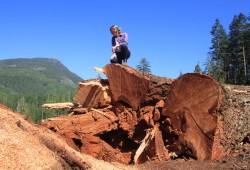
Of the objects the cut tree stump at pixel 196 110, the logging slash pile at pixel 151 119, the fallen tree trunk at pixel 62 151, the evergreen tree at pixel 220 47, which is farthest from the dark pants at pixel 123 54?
the evergreen tree at pixel 220 47

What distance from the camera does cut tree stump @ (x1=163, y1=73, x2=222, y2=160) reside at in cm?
680

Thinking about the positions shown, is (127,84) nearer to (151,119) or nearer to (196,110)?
(151,119)

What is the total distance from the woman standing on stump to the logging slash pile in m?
0.94

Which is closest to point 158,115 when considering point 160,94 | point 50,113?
point 160,94

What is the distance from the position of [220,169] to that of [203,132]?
2.93 ft

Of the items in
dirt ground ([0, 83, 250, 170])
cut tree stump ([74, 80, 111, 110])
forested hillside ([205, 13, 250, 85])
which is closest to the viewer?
dirt ground ([0, 83, 250, 170])

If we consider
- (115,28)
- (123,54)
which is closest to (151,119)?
(123,54)

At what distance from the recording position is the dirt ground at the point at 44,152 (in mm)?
4688

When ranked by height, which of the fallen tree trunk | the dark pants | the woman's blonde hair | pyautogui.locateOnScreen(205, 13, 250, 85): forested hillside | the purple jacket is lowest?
the fallen tree trunk

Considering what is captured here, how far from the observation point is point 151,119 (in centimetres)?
761

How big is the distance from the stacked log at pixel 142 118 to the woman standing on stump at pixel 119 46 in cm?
98

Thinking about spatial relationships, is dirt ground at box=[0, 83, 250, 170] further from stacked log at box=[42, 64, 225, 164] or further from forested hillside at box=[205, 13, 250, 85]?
forested hillside at box=[205, 13, 250, 85]

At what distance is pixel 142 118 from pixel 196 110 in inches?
49.3

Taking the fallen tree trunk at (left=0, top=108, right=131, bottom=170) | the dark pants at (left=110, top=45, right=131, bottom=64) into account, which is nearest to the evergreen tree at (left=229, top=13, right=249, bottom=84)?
the dark pants at (left=110, top=45, right=131, bottom=64)
